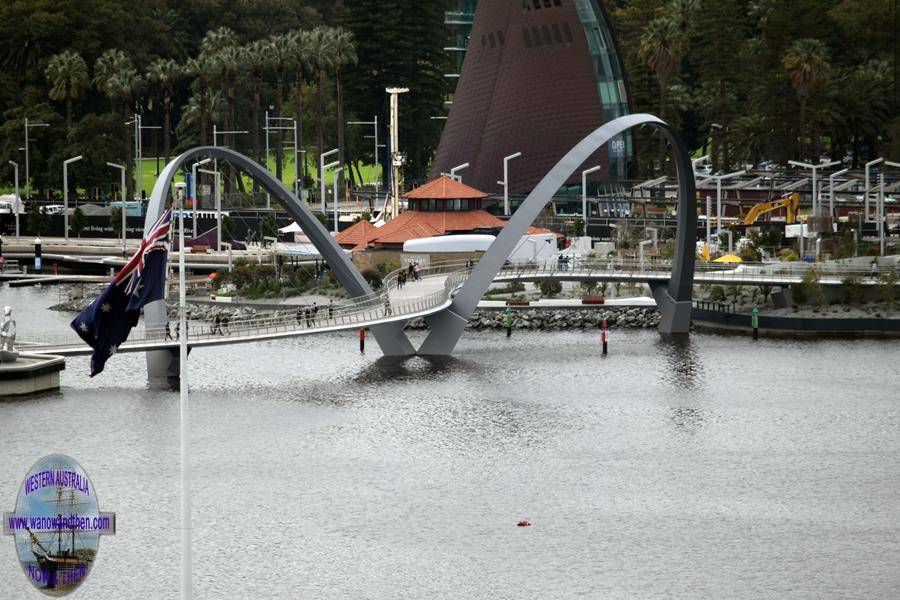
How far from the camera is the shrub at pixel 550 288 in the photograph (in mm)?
88250

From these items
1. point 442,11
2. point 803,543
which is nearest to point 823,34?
point 442,11

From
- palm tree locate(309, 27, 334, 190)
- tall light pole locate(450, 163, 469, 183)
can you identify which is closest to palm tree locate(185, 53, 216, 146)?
palm tree locate(309, 27, 334, 190)

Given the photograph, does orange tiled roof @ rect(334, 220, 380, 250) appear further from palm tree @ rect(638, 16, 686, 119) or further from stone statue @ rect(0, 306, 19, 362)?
palm tree @ rect(638, 16, 686, 119)

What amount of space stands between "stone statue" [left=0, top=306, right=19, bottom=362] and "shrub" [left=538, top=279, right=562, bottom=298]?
32.2 meters

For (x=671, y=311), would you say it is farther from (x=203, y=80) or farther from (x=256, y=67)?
(x=203, y=80)

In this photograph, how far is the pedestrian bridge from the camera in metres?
65.7

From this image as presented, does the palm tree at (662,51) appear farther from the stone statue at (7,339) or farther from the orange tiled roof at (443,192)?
the stone statue at (7,339)

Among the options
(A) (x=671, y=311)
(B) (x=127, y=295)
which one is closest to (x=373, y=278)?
(A) (x=671, y=311)

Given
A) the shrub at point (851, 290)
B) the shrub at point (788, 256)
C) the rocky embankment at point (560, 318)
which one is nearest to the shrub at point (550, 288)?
the rocky embankment at point (560, 318)

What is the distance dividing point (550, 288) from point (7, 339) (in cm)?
3325

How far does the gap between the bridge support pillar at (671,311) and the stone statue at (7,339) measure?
30546 millimetres

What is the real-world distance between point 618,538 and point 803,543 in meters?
4.55

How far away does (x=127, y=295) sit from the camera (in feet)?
130

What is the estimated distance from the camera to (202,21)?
560 feet
